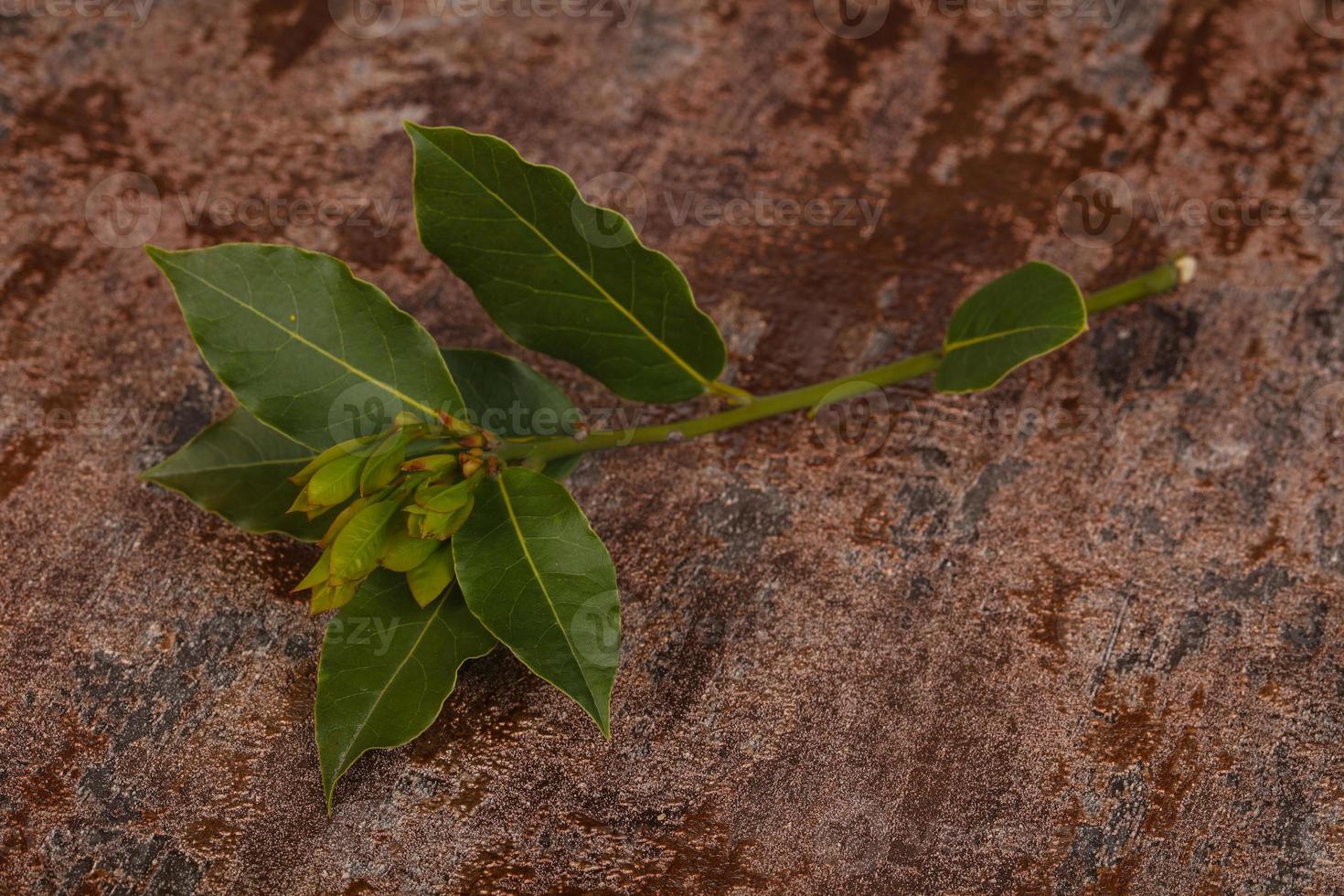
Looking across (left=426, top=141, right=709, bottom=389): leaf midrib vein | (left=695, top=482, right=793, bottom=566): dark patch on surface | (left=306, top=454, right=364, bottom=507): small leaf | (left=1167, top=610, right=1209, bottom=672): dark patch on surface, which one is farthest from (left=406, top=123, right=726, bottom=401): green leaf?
(left=1167, top=610, right=1209, bottom=672): dark patch on surface

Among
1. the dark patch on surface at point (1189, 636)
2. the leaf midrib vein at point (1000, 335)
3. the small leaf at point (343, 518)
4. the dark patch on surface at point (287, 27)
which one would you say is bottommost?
the dark patch on surface at point (1189, 636)

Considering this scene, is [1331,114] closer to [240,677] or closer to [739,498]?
[739,498]

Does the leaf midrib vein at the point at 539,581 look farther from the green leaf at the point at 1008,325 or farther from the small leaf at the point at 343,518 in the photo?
the green leaf at the point at 1008,325

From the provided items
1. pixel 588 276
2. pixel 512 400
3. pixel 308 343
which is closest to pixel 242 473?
pixel 308 343

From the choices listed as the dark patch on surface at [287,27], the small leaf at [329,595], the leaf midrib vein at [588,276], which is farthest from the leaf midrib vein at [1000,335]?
the dark patch on surface at [287,27]

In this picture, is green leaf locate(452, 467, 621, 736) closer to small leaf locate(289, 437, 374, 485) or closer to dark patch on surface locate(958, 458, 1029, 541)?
small leaf locate(289, 437, 374, 485)
